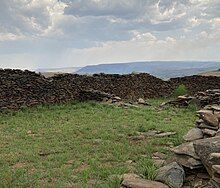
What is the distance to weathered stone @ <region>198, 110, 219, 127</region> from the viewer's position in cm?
855

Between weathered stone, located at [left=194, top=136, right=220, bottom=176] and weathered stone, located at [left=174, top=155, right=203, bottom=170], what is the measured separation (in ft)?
0.56

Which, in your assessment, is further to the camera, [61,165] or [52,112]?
[52,112]

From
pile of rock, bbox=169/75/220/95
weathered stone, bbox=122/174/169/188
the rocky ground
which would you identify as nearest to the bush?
the rocky ground

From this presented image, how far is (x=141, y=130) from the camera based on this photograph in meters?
11.8

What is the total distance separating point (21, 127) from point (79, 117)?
2.61 metres

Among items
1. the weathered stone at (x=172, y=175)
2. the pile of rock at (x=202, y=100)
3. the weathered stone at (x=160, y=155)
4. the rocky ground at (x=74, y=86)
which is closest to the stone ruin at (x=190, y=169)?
the weathered stone at (x=172, y=175)

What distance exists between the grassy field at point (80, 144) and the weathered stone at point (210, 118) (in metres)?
1.22

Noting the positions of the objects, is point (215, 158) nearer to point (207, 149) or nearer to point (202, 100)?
point (207, 149)

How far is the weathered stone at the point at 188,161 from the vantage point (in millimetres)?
6680

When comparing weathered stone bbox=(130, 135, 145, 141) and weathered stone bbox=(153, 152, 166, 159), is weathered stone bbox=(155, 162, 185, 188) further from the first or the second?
weathered stone bbox=(130, 135, 145, 141)

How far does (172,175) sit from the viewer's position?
650cm

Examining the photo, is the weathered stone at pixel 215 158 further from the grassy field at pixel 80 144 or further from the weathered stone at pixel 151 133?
the weathered stone at pixel 151 133

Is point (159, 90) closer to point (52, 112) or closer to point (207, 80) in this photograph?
point (207, 80)

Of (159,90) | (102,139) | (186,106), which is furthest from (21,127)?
(159,90)
